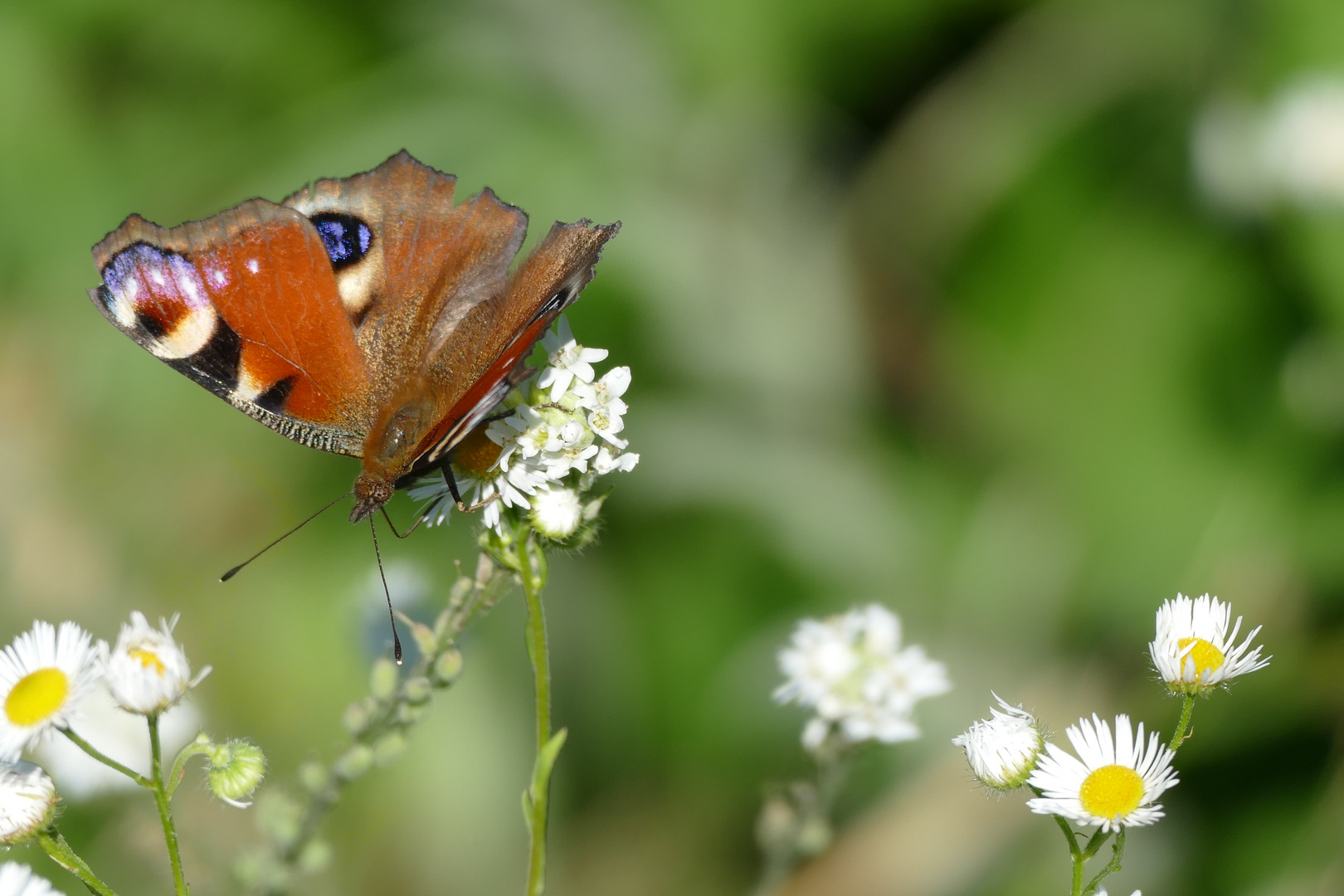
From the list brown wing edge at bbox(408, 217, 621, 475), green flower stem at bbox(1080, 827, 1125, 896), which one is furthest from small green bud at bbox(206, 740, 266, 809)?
green flower stem at bbox(1080, 827, 1125, 896)

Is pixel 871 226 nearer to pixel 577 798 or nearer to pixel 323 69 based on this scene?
pixel 323 69

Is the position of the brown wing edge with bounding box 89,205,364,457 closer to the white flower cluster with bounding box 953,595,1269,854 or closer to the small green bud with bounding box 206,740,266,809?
the small green bud with bounding box 206,740,266,809

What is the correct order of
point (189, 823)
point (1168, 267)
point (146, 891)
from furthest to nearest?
point (1168, 267) < point (146, 891) < point (189, 823)

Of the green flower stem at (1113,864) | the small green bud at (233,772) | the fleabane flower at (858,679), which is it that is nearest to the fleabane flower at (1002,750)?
the green flower stem at (1113,864)

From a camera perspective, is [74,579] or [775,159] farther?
[775,159]

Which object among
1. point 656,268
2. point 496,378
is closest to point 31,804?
point 496,378

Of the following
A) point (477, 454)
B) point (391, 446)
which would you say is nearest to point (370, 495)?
point (391, 446)
